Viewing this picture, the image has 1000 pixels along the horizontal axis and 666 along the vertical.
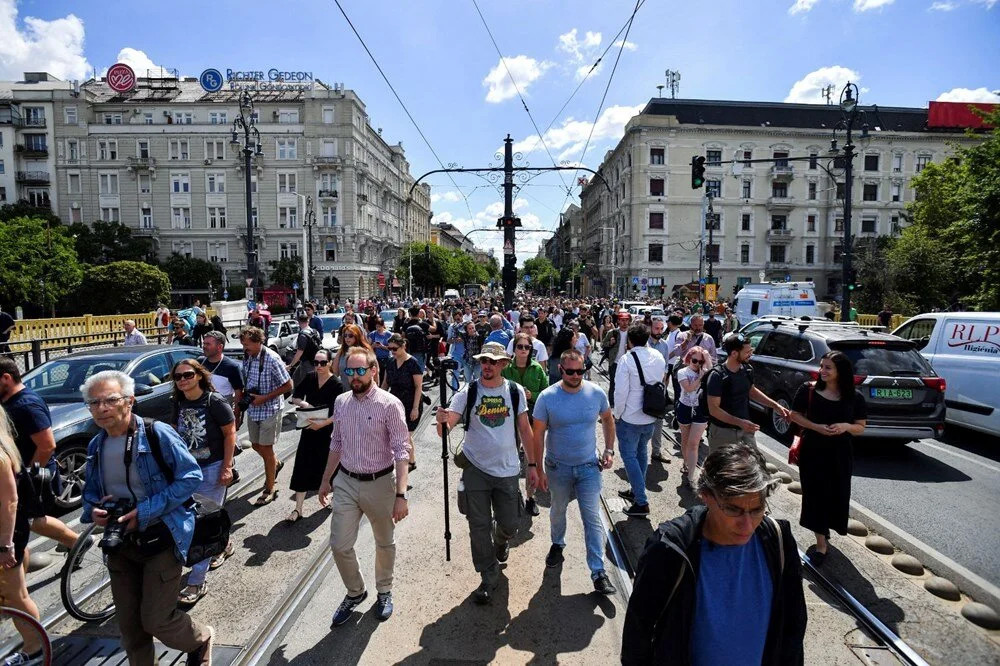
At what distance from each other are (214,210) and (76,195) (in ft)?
48.0

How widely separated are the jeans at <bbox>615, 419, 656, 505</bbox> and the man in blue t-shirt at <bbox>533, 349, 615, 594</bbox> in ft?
3.25

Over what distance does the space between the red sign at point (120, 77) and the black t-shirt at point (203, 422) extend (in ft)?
222

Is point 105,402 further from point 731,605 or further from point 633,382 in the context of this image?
point 633,382

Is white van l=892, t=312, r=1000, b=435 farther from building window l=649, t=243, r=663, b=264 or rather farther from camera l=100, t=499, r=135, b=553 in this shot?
building window l=649, t=243, r=663, b=264

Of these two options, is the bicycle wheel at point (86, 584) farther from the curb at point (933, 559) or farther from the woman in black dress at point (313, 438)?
the curb at point (933, 559)

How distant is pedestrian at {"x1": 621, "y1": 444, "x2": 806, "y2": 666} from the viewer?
1866mm

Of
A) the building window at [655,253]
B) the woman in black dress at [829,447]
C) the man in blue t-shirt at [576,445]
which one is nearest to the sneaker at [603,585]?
the man in blue t-shirt at [576,445]

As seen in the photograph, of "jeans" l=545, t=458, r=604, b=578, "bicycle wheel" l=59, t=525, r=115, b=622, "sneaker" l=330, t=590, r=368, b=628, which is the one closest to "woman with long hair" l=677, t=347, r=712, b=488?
"jeans" l=545, t=458, r=604, b=578

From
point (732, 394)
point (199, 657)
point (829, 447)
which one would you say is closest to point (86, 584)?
point (199, 657)

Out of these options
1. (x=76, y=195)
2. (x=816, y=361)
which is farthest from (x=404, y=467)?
(x=76, y=195)

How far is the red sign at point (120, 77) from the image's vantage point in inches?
2191

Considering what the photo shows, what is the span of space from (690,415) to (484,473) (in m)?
3.17

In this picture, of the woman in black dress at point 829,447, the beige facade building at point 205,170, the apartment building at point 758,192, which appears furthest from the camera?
the beige facade building at point 205,170

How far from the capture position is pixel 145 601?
2.91 metres
